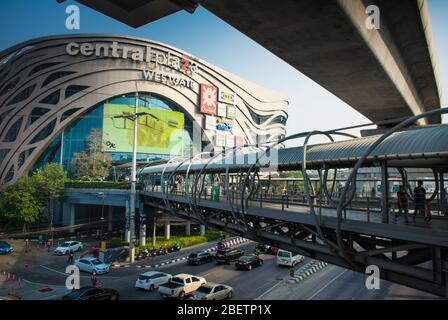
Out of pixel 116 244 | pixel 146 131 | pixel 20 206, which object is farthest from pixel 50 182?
pixel 146 131

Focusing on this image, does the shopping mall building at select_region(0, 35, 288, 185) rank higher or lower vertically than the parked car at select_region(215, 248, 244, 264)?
higher

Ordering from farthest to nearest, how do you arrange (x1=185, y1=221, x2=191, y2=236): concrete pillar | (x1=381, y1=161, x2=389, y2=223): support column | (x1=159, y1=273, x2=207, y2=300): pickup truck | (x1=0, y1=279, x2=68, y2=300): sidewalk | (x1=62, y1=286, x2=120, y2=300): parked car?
1. (x1=185, y1=221, x2=191, y2=236): concrete pillar
2. (x1=0, y1=279, x2=68, y2=300): sidewalk
3. (x1=159, y1=273, x2=207, y2=300): pickup truck
4. (x1=62, y1=286, x2=120, y2=300): parked car
5. (x1=381, y1=161, x2=389, y2=223): support column

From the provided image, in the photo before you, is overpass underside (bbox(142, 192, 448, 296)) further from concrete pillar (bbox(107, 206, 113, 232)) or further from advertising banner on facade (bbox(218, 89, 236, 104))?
advertising banner on facade (bbox(218, 89, 236, 104))

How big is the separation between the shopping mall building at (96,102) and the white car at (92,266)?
54.7ft

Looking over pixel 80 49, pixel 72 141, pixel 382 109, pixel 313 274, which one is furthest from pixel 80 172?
pixel 382 109

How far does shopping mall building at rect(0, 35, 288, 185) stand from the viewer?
174 ft

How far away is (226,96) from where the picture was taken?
243ft

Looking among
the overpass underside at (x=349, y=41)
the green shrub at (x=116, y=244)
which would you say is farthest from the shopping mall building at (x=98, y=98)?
the overpass underside at (x=349, y=41)

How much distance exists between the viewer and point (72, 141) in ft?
187

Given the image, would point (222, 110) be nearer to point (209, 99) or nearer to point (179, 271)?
point (209, 99)

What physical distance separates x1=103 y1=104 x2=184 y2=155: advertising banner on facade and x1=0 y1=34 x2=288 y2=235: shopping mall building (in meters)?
0.19

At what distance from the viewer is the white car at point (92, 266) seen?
24.3 m

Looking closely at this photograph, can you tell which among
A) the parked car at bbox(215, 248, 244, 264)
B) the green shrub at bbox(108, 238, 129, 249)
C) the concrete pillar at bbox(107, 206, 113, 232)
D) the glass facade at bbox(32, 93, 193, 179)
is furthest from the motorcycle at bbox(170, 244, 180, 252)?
the glass facade at bbox(32, 93, 193, 179)

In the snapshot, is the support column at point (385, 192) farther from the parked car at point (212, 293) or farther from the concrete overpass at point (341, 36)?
the parked car at point (212, 293)
